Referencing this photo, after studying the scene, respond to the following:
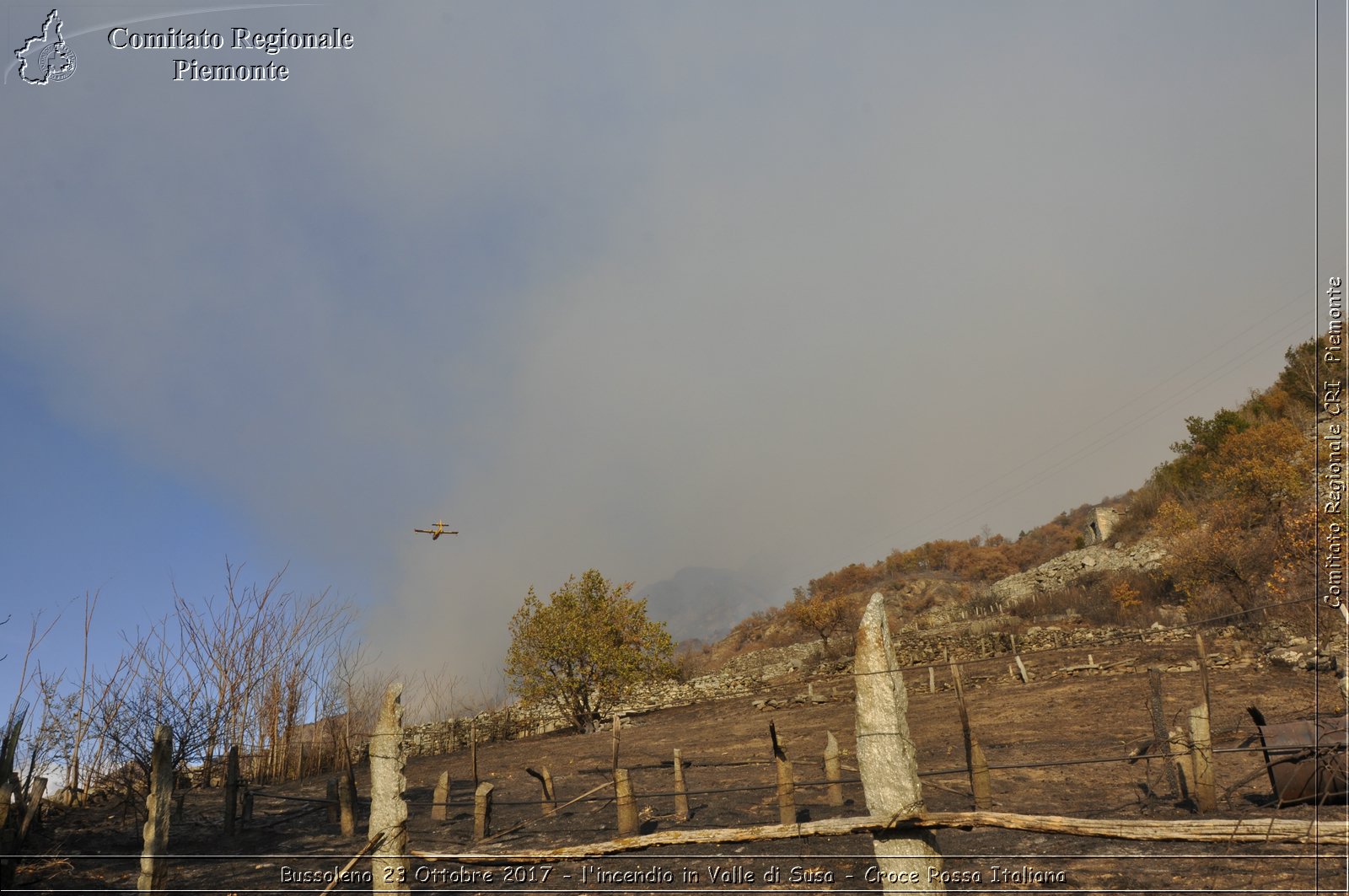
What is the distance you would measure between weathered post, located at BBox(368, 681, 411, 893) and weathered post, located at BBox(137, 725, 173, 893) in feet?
8.26

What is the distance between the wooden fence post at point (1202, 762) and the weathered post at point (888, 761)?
764 centimetres

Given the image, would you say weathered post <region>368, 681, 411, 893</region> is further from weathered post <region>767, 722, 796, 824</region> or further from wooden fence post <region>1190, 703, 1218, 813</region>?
wooden fence post <region>1190, 703, 1218, 813</region>

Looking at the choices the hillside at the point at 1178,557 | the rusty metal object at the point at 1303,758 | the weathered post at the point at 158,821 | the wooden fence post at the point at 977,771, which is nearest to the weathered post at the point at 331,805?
the weathered post at the point at 158,821

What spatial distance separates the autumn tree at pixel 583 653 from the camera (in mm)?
29281

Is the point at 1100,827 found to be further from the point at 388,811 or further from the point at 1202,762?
the point at 1202,762

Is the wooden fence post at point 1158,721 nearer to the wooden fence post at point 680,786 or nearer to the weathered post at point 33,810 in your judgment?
the wooden fence post at point 680,786

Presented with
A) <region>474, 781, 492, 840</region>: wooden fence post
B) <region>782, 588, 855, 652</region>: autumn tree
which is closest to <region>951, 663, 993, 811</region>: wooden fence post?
<region>474, 781, 492, 840</region>: wooden fence post

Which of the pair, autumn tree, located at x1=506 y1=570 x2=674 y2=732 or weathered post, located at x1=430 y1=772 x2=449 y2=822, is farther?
autumn tree, located at x1=506 y1=570 x2=674 y2=732

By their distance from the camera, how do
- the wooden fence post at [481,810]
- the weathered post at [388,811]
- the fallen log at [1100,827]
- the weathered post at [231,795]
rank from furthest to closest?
the weathered post at [231,795] < the wooden fence post at [481,810] < the weathered post at [388,811] < the fallen log at [1100,827]

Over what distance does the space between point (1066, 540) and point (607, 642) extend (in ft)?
160

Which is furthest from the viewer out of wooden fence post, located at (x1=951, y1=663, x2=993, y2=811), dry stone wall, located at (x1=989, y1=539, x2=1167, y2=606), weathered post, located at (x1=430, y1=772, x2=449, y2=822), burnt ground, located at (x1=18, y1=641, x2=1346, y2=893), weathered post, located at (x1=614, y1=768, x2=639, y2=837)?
dry stone wall, located at (x1=989, y1=539, x2=1167, y2=606)

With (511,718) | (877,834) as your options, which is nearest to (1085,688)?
(877,834)

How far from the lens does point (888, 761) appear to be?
5.28m

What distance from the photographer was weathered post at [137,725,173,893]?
779 centimetres
